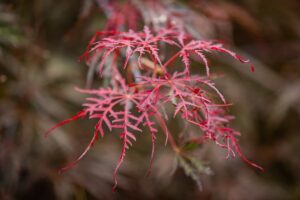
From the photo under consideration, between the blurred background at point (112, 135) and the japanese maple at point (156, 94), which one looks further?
the blurred background at point (112, 135)

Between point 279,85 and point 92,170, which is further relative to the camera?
point 279,85

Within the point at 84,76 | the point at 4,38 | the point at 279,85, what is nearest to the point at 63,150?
the point at 84,76

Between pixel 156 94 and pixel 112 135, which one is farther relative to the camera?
pixel 112 135

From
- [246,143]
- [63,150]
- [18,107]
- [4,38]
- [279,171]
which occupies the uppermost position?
[4,38]

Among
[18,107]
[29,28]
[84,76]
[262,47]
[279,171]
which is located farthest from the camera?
[279,171]

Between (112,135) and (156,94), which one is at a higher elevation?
(156,94)

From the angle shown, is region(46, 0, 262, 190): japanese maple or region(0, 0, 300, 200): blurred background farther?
region(0, 0, 300, 200): blurred background

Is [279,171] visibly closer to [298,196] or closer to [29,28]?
[298,196]

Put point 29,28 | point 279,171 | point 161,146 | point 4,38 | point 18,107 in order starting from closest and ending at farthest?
point 4,38 < point 29,28 < point 18,107 < point 161,146 < point 279,171
